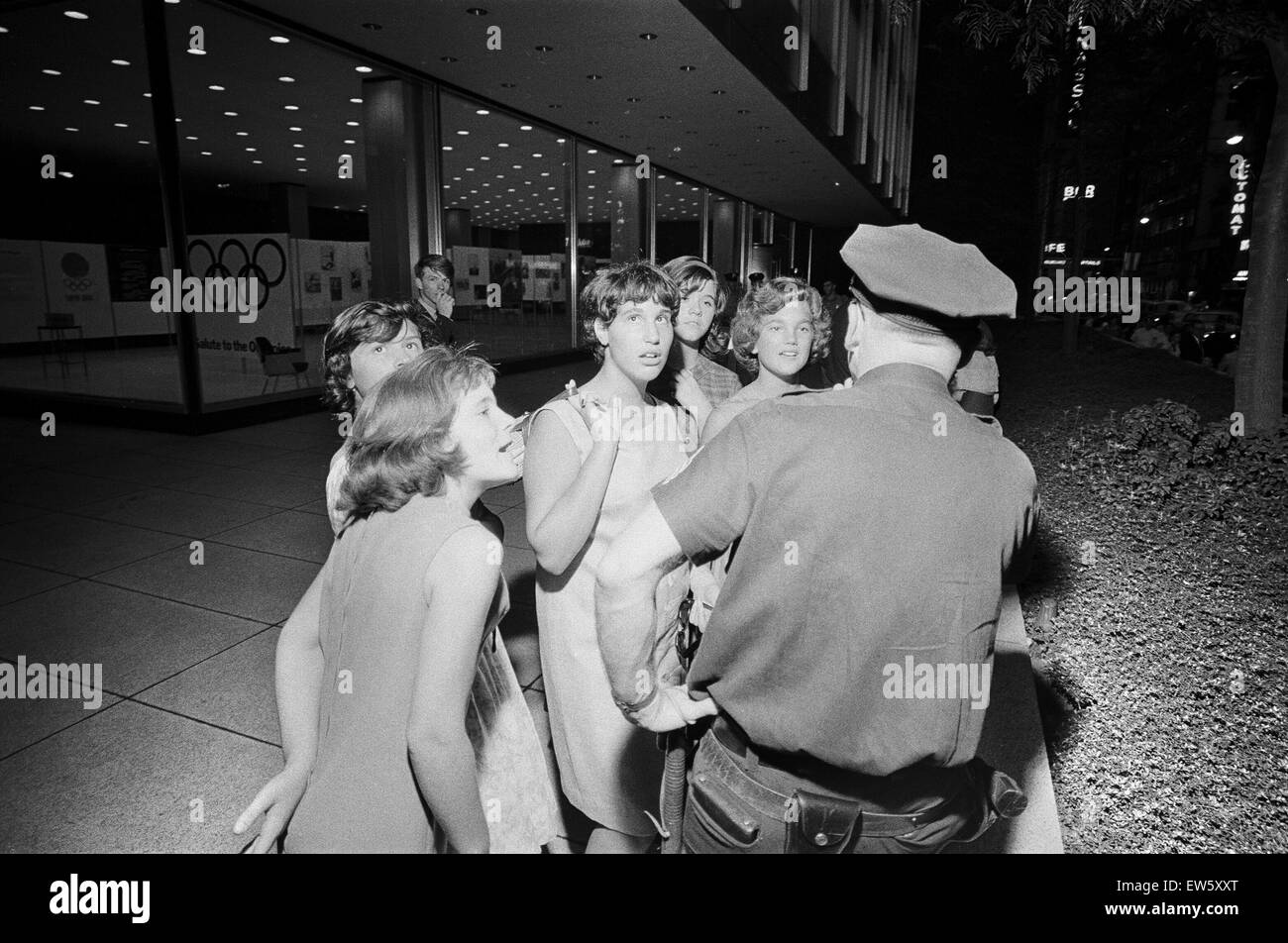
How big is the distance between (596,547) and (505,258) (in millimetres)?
17748

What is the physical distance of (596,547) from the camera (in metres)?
2.36

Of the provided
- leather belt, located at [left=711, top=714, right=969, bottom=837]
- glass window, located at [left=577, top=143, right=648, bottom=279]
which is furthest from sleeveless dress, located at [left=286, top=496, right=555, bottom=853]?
glass window, located at [left=577, top=143, right=648, bottom=279]

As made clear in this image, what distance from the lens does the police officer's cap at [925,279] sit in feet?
4.72

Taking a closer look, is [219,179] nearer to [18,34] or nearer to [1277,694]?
[18,34]

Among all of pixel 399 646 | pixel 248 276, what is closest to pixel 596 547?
pixel 399 646

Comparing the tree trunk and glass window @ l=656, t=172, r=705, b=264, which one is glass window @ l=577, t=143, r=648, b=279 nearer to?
glass window @ l=656, t=172, r=705, b=264

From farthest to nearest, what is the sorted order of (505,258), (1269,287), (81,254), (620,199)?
(620,199) < (505,258) < (81,254) < (1269,287)

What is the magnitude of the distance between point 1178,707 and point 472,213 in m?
32.2

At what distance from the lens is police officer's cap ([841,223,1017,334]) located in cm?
144

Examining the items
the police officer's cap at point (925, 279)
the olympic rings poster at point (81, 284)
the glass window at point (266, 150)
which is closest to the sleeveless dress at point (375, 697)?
the police officer's cap at point (925, 279)

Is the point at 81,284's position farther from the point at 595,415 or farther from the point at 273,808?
the point at 273,808

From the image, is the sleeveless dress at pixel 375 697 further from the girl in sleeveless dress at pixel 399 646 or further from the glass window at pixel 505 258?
the glass window at pixel 505 258

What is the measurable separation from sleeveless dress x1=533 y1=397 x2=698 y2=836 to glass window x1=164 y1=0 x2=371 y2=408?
9351mm

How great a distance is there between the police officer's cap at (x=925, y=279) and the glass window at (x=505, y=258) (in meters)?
13.0
